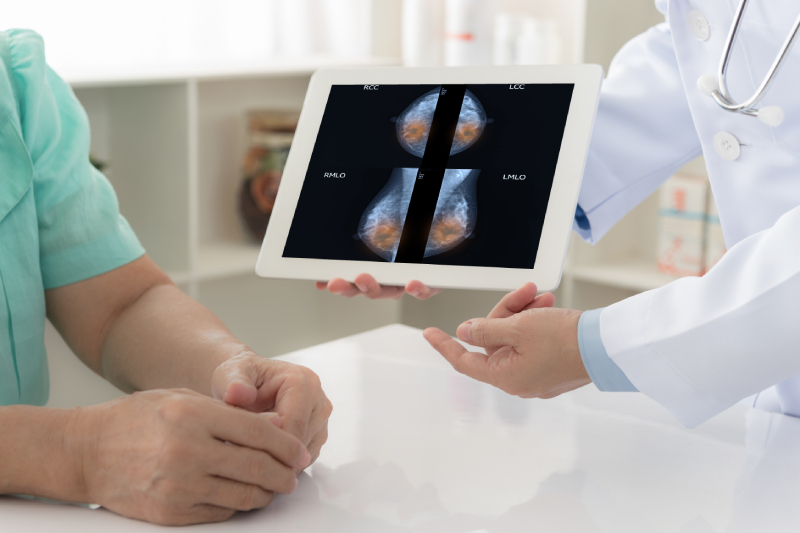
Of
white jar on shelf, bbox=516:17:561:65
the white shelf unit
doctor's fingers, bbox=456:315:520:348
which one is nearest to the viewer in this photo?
doctor's fingers, bbox=456:315:520:348

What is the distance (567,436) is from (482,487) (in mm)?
170

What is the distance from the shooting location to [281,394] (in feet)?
2.80

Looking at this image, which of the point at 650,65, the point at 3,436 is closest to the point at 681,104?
the point at 650,65

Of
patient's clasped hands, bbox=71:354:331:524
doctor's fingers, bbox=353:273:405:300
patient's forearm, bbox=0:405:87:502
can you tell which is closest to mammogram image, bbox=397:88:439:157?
doctor's fingers, bbox=353:273:405:300

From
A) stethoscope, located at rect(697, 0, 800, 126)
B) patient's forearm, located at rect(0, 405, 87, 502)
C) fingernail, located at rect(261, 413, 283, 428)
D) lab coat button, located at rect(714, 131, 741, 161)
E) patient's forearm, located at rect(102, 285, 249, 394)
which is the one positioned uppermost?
stethoscope, located at rect(697, 0, 800, 126)

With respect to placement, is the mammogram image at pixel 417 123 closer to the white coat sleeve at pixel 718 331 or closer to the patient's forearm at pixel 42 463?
the white coat sleeve at pixel 718 331

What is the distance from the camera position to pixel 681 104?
1.28 m

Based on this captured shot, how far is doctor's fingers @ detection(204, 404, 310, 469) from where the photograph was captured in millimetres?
736

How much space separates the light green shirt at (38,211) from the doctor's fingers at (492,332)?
515 mm

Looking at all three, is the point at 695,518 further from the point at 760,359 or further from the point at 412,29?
the point at 412,29

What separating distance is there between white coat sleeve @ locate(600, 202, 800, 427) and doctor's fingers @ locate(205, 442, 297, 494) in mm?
380

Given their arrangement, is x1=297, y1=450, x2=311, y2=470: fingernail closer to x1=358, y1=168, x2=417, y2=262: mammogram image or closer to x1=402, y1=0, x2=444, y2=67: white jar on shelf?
x1=358, y1=168, x2=417, y2=262: mammogram image

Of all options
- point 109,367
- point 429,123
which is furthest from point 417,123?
point 109,367

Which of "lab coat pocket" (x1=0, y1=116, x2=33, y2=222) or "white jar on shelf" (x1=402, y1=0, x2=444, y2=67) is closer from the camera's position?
"lab coat pocket" (x1=0, y1=116, x2=33, y2=222)
